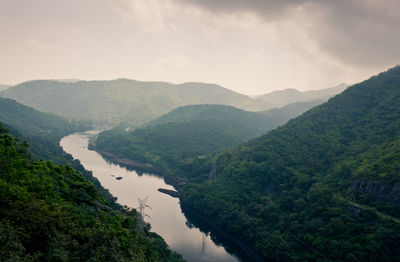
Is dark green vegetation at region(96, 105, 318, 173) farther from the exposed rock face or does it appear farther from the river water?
the exposed rock face

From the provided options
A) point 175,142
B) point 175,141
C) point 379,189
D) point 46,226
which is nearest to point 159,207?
point 379,189

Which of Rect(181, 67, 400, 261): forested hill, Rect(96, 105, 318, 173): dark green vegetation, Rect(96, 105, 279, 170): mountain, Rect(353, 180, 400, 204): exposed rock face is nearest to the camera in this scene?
Rect(181, 67, 400, 261): forested hill

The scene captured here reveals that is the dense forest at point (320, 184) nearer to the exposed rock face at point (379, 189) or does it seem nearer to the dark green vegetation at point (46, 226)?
the exposed rock face at point (379, 189)

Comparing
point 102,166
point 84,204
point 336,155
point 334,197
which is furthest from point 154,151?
point 84,204

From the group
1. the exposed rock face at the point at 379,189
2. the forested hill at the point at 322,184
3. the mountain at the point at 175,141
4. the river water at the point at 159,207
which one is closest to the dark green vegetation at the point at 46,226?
the river water at the point at 159,207

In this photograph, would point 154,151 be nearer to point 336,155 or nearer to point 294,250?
point 336,155

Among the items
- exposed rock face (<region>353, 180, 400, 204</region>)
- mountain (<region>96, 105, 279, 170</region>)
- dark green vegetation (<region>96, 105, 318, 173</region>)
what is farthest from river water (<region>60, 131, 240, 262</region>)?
exposed rock face (<region>353, 180, 400, 204</region>)
